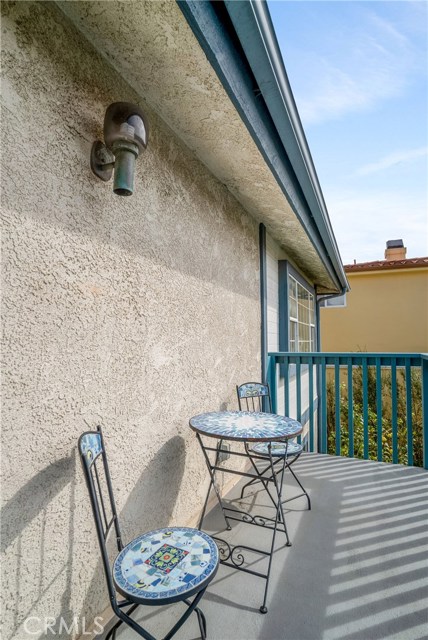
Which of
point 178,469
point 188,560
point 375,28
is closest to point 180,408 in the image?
point 178,469

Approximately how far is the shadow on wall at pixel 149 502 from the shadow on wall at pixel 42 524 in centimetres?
14

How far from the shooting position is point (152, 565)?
1.22 metres

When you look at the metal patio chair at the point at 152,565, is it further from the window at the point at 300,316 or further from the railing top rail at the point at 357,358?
the window at the point at 300,316

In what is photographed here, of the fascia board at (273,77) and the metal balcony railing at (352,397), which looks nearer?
the fascia board at (273,77)

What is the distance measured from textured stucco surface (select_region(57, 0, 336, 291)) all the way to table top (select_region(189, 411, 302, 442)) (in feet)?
6.14

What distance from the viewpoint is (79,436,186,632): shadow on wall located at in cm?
144

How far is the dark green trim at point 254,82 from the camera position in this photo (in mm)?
1289

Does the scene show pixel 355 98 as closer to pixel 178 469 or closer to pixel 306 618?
pixel 178 469

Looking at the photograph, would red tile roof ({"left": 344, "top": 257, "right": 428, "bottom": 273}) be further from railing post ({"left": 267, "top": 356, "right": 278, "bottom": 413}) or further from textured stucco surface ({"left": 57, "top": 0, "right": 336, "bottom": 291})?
textured stucco surface ({"left": 57, "top": 0, "right": 336, "bottom": 291})

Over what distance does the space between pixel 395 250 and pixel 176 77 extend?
43.8 feet

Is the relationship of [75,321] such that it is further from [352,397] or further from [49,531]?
[352,397]

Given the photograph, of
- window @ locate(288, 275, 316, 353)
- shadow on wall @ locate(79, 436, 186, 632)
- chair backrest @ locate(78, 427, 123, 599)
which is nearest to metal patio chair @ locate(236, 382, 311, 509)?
shadow on wall @ locate(79, 436, 186, 632)

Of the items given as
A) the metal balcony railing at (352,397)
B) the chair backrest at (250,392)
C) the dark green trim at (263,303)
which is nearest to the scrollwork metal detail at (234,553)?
the chair backrest at (250,392)

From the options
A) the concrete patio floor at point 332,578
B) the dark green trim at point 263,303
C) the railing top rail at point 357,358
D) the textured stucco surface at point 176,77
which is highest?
the textured stucco surface at point 176,77
